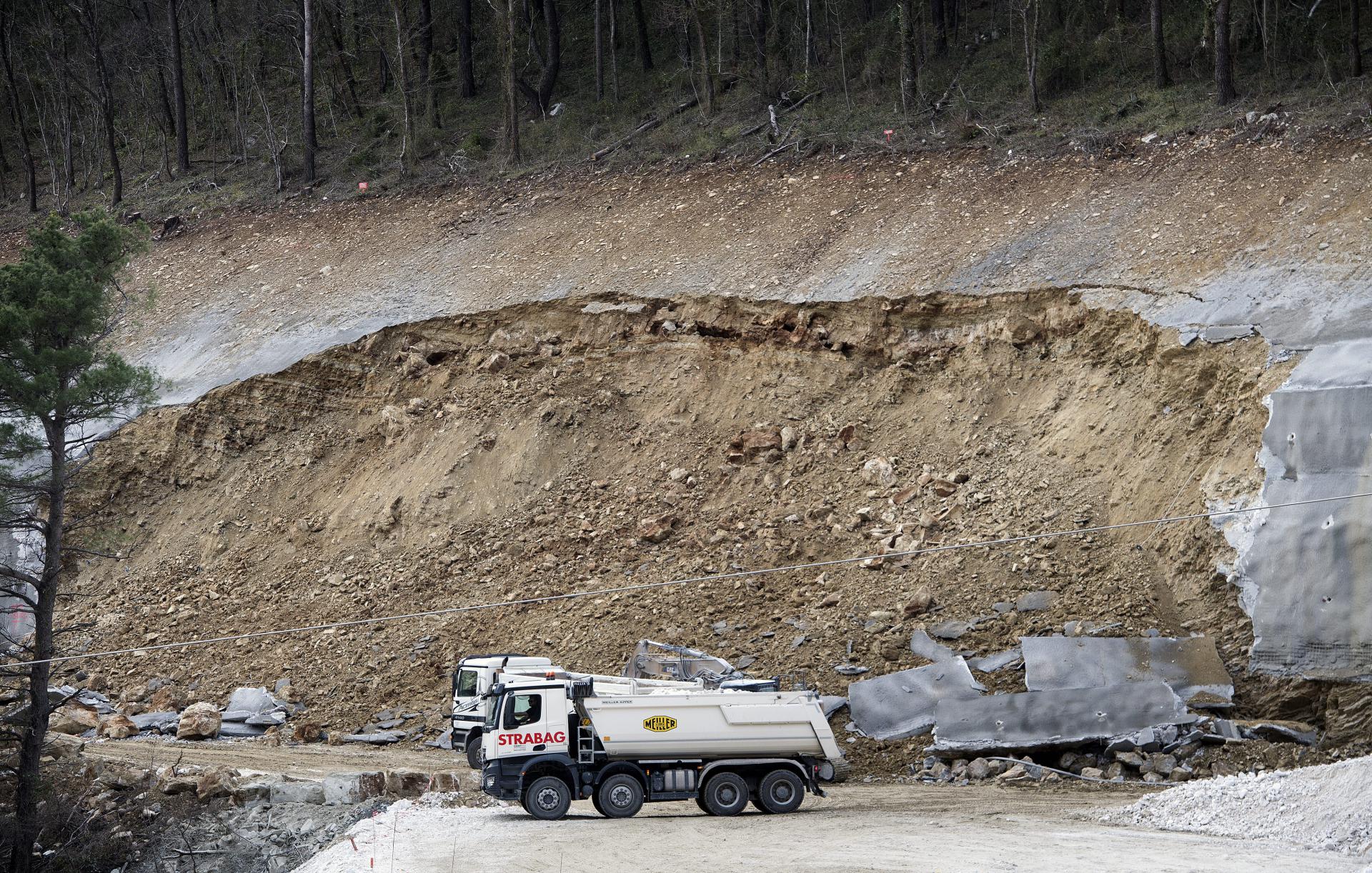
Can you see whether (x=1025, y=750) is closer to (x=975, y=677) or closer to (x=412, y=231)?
(x=975, y=677)

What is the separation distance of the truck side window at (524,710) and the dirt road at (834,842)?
102 cm

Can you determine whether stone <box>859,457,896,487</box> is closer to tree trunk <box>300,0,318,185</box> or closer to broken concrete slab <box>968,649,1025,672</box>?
broken concrete slab <box>968,649,1025,672</box>

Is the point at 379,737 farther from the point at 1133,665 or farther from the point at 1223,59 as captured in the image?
the point at 1223,59

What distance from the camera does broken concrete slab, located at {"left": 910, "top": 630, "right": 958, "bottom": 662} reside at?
15953 millimetres

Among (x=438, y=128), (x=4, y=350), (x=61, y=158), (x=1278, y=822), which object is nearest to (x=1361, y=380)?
(x=1278, y=822)

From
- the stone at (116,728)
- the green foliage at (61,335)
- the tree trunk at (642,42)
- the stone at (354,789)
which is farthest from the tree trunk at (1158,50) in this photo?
the stone at (116,728)

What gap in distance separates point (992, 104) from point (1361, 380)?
13.8 metres

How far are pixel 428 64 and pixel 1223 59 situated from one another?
23279 millimetres

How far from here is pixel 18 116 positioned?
130 ft

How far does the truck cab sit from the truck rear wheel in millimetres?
278

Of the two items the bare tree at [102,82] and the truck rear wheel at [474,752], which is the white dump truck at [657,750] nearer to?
the truck rear wheel at [474,752]

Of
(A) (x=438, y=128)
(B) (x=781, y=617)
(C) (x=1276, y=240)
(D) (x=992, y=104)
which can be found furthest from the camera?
(A) (x=438, y=128)

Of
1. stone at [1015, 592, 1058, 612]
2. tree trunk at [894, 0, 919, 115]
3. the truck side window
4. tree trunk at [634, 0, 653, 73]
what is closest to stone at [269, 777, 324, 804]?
the truck side window

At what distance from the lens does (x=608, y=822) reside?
13.0m
